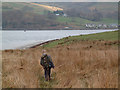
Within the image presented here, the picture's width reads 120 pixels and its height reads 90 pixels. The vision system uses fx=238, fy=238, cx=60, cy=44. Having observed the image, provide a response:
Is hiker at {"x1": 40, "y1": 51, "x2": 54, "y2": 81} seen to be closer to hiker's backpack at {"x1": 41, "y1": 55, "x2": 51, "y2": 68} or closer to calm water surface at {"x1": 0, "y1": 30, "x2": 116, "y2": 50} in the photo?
hiker's backpack at {"x1": 41, "y1": 55, "x2": 51, "y2": 68}

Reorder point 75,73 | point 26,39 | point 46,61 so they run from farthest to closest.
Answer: point 26,39, point 75,73, point 46,61

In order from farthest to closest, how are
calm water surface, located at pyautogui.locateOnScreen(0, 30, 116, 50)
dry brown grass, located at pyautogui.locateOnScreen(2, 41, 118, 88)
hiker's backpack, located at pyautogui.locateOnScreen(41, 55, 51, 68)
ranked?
1. calm water surface, located at pyautogui.locateOnScreen(0, 30, 116, 50)
2. hiker's backpack, located at pyautogui.locateOnScreen(41, 55, 51, 68)
3. dry brown grass, located at pyautogui.locateOnScreen(2, 41, 118, 88)

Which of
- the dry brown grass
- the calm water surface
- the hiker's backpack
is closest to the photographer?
the dry brown grass

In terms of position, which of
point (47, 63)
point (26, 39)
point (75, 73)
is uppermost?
point (47, 63)

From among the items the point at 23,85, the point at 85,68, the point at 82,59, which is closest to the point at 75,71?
the point at 85,68

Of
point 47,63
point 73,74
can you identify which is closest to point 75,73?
point 73,74

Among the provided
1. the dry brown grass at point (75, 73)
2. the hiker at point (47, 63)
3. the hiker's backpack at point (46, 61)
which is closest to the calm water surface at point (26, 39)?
the dry brown grass at point (75, 73)

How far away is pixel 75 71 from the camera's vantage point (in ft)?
29.0

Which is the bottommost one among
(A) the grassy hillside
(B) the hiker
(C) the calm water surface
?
(C) the calm water surface

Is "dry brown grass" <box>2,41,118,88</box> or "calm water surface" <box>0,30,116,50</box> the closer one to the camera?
"dry brown grass" <box>2,41,118,88</box>

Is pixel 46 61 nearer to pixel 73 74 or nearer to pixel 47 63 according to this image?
pixel 47 63

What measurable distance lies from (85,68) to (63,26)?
17346 centimetres

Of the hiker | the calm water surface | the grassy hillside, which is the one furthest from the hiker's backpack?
the calm water surface

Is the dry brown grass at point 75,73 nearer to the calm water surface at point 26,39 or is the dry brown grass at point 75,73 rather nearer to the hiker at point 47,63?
the hiker at point 47,63
